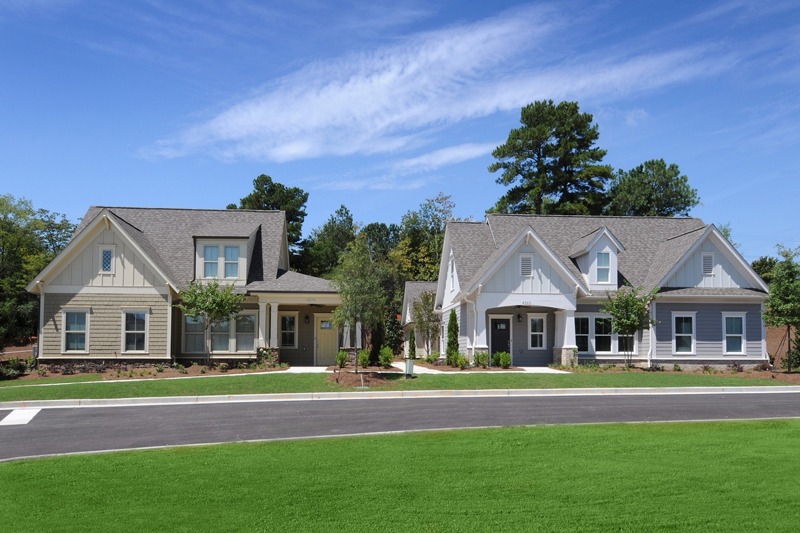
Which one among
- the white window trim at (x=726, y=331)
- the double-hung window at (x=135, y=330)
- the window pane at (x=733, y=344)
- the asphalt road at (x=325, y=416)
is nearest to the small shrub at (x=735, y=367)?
the white window trim at (x=726, y=331)

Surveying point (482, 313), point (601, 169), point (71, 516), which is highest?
point (601, 169)

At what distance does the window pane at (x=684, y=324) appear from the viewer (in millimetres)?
31000

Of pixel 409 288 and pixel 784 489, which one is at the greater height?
pixel 409 288

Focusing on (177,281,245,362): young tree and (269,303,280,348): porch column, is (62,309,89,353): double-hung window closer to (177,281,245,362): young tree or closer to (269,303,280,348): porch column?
(177,281,245,362): young tree

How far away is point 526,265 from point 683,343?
7.87m

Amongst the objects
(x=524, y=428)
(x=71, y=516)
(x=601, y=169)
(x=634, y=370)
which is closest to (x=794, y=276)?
(x=634, y=370)

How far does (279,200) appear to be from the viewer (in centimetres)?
7069

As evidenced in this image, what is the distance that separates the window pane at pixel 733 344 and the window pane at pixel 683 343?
1.63 m

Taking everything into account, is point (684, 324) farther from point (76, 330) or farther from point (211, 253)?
point (76, 330)

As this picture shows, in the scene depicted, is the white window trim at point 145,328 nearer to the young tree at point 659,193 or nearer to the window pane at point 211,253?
the window pane at point 211,253

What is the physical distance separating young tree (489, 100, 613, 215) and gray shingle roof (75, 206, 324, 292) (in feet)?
105

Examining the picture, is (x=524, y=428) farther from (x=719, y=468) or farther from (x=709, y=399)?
(x=709, y=399)

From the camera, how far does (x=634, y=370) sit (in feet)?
97.0

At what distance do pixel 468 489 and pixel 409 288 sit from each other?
129 feet
